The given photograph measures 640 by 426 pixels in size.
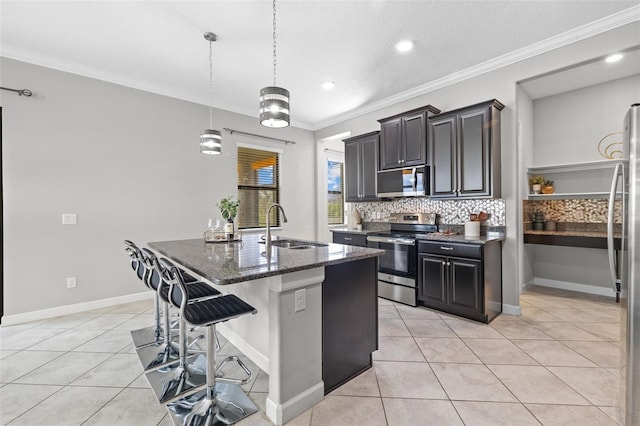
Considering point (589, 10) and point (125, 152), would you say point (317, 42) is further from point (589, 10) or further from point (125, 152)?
point (125, 152)

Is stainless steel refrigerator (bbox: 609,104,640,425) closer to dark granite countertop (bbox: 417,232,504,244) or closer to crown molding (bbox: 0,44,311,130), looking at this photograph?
dark granite countertop (bbox: 417,232,504,244)

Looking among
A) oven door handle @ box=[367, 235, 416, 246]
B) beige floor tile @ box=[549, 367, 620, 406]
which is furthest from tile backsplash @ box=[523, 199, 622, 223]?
beige floor tile @ box=[549, 367, 620, 406]

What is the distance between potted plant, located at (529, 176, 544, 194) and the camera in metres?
4.25

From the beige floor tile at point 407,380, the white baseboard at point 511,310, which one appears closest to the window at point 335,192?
the white baseboard at point 511,310

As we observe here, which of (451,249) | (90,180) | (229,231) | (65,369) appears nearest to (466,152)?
(451,249)

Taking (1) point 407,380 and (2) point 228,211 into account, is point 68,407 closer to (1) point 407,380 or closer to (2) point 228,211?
(2) point 228,211

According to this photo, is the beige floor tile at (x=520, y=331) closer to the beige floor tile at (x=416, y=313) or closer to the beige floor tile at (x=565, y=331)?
the beige floor tile at (x=565, y=331)

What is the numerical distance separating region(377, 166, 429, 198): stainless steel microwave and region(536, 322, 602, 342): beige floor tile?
75.6 inches

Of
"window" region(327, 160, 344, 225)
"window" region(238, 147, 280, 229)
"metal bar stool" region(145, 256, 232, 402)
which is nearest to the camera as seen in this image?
"metal bar stool" region(145, 256, 232, 402)

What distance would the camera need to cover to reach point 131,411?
1767 millimetres

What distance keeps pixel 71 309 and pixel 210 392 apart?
2912mm

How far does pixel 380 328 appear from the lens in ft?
9.87

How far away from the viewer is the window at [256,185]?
4984mm

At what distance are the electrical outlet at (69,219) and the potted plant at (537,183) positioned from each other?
6287mm
